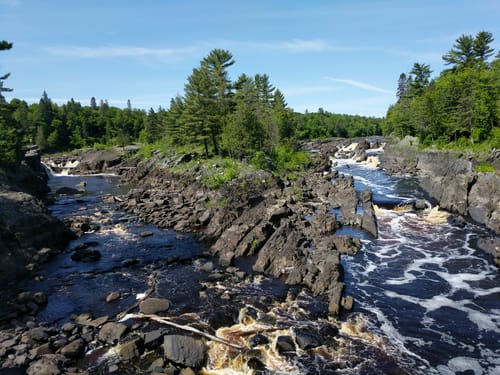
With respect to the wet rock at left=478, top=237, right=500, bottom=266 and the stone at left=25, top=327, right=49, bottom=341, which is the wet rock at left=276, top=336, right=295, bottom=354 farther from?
the wet rock at left=478, top=237, right=500, bottom=266

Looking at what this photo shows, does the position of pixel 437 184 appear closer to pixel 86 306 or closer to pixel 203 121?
pixel 203 121

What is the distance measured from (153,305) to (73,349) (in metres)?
5.28

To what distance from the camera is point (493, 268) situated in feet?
84.8

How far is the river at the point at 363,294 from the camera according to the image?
→ 16.3 metres

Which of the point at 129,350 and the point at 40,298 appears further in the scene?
the point at 40,298

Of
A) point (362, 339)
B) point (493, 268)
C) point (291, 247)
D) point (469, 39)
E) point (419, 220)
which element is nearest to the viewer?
point (362, 339)

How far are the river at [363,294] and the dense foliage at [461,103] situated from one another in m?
30.5

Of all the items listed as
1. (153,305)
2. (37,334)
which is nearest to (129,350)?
(153,305)

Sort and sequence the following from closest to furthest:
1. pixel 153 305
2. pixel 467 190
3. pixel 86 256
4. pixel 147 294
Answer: pixel 153 305
pixel 147 294
pixel 86 256
pixel 467 190

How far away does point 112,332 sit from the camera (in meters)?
18.2

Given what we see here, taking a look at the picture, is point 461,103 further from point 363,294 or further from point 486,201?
point 363,294

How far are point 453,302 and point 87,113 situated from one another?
174 meters

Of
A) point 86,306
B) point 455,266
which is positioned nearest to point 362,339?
point 455,266

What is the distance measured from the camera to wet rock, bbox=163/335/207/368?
1608 cm
